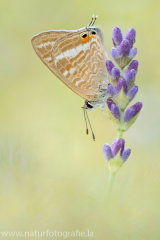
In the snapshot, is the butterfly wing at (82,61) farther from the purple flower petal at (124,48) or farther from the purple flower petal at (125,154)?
the purple flower petal at (125,154)

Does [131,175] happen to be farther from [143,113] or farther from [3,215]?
[143,113]

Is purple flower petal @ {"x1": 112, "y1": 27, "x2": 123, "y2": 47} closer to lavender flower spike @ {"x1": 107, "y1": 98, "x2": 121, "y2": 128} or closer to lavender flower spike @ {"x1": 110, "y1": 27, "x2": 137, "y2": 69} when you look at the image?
lavender flower spike @ {"x1": 110, "y1": 27, "x2": 137, "y2": 69}

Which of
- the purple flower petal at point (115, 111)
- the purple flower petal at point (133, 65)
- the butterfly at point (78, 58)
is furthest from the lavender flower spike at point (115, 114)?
the butterfly at point (78, 58)

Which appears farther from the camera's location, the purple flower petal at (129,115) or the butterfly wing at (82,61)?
the butterfly wing at (82,61)

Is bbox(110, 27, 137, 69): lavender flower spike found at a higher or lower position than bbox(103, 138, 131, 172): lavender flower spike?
higher

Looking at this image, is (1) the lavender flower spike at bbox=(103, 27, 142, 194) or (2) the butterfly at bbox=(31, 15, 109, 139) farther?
(2) the butterfly at bbox=(31, 15, 109, 139)

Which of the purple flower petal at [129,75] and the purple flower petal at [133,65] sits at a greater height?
the purple flower petal at [133,65]

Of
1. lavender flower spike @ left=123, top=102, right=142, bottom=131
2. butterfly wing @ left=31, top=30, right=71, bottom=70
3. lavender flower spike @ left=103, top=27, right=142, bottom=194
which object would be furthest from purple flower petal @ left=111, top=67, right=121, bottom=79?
butterfly wing @ left=31, top=30, right=71, bottom=70

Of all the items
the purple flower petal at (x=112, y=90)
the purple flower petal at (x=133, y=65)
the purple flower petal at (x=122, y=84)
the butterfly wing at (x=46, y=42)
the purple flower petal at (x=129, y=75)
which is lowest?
the purple flower petal at (x=112, y=90)

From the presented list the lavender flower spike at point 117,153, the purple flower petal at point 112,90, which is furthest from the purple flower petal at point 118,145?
the purple flower petal at point 112,90
